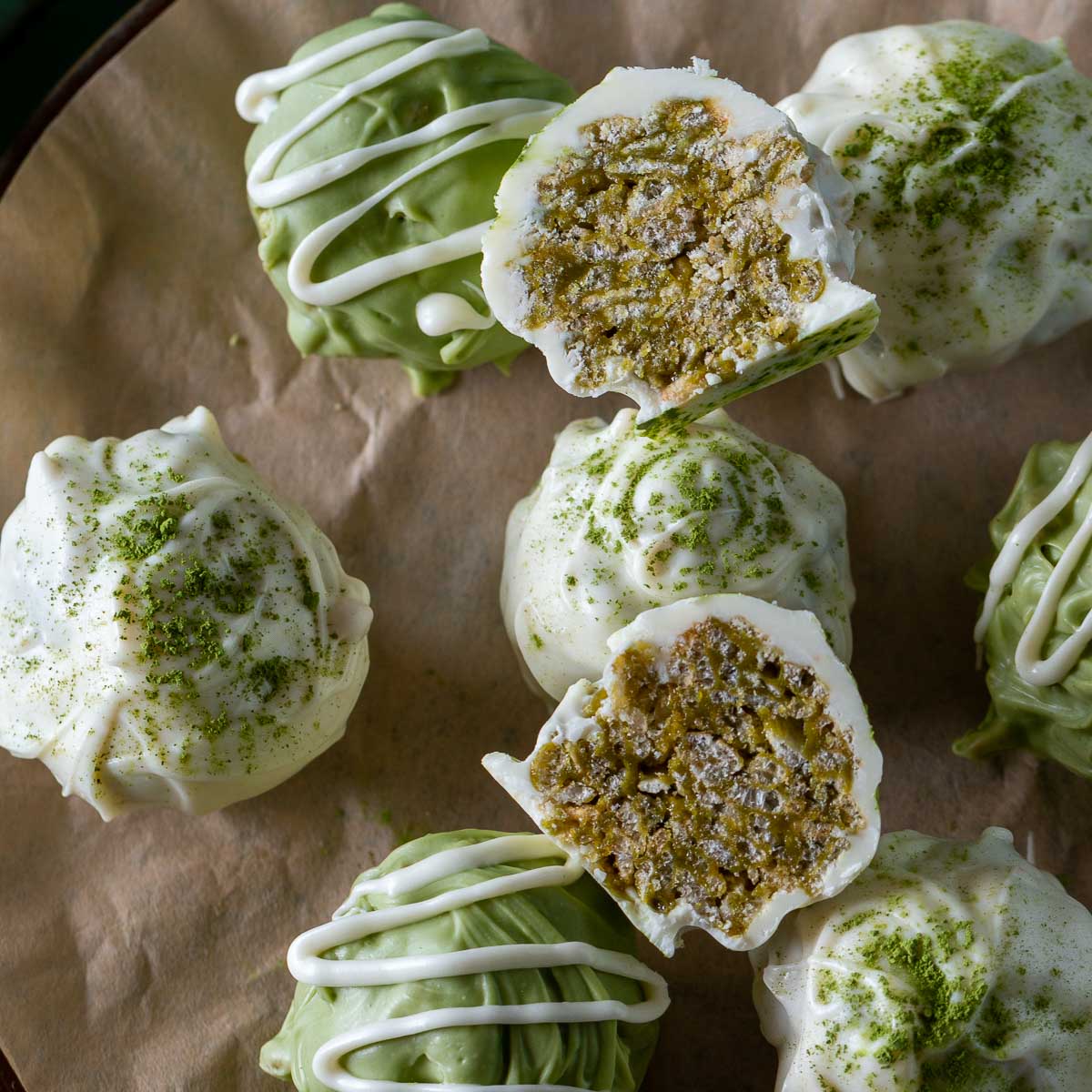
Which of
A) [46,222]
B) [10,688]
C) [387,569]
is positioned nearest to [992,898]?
[387,569]

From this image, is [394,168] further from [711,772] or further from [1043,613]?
[1043,613]

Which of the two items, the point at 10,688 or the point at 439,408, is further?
the point at 439,408

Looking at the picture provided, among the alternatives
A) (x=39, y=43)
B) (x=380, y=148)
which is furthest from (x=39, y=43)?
(x=380, y=148)

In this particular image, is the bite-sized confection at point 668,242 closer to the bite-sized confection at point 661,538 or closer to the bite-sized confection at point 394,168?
the bite-sized confection at point 661,538

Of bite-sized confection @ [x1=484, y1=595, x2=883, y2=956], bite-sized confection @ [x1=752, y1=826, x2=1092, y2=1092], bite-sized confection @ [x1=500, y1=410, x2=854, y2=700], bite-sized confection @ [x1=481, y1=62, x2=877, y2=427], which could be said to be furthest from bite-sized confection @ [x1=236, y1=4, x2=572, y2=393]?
bite-sized confection @ [x1=752, y1=826, x2=1092, y2=1092]

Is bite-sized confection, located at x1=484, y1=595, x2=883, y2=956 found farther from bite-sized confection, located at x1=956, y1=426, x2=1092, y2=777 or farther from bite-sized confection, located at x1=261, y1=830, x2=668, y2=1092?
bite-sized confection, located at x1=956, y1=426, x2=1092, y2=777

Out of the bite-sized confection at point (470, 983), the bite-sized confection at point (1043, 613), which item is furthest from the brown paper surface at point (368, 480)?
the bite-sized confection at point (470, 983)

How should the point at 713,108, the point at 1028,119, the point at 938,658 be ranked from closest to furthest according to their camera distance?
1. the point at 713,108
2. the point at 1028,119
3. the point at 938,658

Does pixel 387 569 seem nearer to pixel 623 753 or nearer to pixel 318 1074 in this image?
pixel 623 753

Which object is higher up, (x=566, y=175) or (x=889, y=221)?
(x=566, y=175)
